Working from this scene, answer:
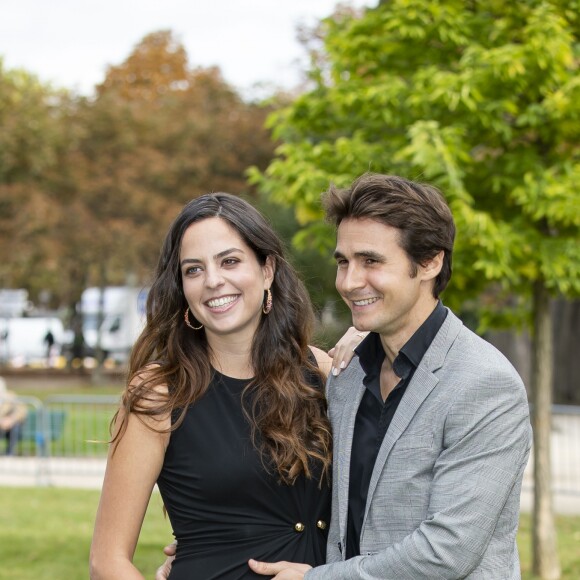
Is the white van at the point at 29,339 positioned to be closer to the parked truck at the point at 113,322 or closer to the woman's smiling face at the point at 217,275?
the parked truck at the point at 113,322


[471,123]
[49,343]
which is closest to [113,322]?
[49,343]

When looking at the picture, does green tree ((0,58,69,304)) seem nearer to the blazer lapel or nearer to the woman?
the woman

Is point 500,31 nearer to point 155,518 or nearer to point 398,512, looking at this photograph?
point 398,512

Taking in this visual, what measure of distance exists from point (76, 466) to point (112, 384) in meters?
17.7

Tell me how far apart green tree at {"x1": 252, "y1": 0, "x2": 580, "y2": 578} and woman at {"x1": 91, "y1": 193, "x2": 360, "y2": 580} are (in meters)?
3.68

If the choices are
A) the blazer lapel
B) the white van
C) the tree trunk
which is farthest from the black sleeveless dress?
the white van

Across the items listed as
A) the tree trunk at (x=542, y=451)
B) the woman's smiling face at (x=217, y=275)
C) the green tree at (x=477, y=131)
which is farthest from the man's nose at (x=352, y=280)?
the tree trunk at (x=542, y=451)

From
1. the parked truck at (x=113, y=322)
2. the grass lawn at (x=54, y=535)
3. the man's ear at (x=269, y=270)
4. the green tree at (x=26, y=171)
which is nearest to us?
the man's ear at (x=269, y=270)

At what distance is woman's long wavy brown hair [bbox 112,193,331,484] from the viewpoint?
3.40 metres

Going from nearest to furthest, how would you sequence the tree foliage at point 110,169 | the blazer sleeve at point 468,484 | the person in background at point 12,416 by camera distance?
the blazer sleeve at point 468,484, the person in background at point 12,416, the tree foliage at point 110,169

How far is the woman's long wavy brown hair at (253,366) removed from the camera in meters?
3.40

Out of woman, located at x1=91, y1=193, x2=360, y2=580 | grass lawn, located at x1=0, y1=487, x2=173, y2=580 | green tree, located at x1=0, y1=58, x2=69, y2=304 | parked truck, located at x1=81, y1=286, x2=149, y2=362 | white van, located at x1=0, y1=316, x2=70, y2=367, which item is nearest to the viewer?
woman, located at x1=91, y1=193, x2=360, y2=580

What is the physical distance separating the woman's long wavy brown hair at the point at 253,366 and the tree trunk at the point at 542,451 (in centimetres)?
505

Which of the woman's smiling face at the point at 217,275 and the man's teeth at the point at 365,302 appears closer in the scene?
the man's teeth at the point at 365,302
